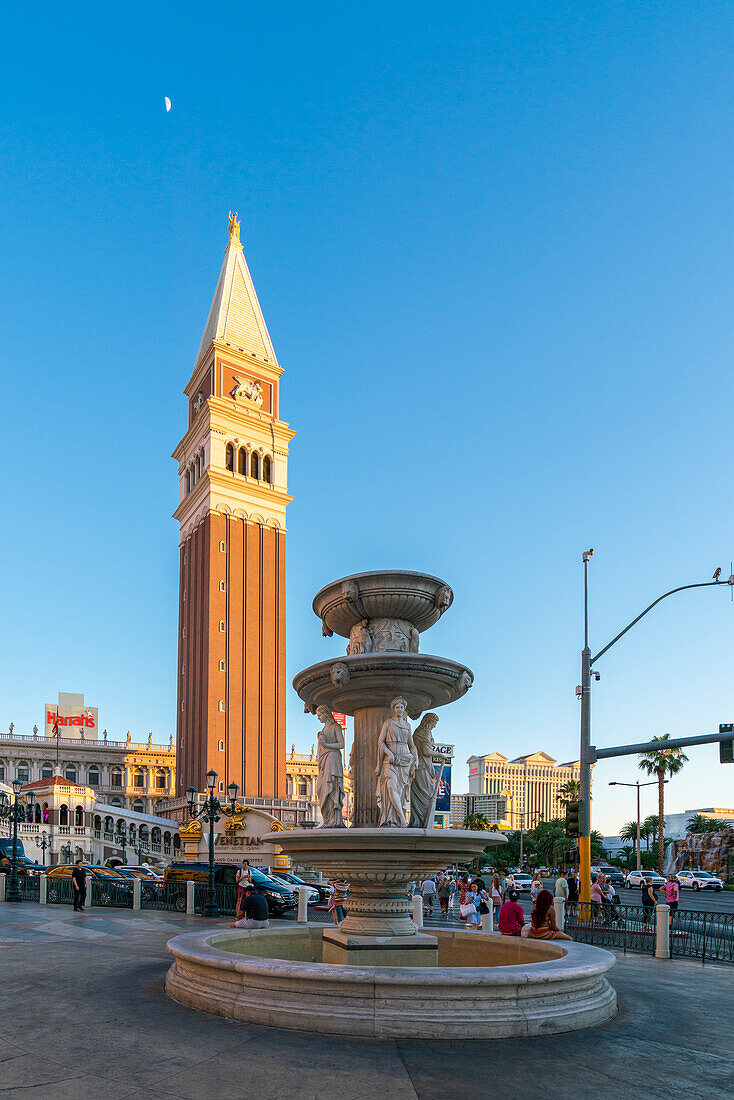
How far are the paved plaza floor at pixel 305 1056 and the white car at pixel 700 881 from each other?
5150 centimetres

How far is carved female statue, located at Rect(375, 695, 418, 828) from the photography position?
11.6 meters

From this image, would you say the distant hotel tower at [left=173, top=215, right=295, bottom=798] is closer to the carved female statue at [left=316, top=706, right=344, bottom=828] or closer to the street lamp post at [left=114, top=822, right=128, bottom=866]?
the street lamp post at [left=114, top=822, right=128, bottom=866]

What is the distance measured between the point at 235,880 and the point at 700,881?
38.8 m

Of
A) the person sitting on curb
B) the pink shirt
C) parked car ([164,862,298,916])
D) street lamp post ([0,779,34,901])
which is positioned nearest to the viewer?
the person sitting on curb

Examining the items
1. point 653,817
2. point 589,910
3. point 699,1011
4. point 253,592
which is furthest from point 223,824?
point 653,817

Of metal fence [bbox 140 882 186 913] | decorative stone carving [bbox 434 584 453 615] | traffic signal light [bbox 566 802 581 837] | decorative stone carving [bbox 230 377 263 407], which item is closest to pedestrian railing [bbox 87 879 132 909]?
metal fence [bbox 140 882 186 913]

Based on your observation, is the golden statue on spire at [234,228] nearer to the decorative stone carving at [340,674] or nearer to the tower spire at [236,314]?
the tower spire at [236,314]

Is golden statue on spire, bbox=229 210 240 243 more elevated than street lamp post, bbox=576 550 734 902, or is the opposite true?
golden statue on spire, bbox=229 210 240 243

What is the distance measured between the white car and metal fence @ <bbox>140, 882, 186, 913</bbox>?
1661 inches

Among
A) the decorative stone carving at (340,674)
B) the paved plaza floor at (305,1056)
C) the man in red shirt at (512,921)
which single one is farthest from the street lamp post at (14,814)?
the decorative stone carving at (340,674)

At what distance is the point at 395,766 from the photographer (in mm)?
11750

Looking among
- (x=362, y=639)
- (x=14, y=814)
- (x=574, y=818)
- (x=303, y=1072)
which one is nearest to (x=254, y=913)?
(x=362, y=639)

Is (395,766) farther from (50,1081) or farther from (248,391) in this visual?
(248,391)

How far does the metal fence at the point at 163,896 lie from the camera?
26.8 meters
